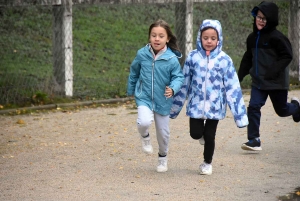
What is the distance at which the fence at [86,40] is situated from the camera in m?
10.5

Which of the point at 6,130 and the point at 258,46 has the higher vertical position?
the point at 258,46

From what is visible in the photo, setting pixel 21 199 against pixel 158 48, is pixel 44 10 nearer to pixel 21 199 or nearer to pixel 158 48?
pixel 158 48

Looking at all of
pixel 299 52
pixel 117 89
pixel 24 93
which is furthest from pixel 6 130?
pixel 299 52

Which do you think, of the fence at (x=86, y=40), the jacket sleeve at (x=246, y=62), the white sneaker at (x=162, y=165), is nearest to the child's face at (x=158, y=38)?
the white sneaker at (x=162, y=165)

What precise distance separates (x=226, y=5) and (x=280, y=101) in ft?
26.3

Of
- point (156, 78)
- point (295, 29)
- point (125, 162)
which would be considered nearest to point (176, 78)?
point (156, 78)

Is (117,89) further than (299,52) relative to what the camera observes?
No

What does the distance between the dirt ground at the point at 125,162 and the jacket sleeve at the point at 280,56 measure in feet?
2.64

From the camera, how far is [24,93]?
34.1 ft

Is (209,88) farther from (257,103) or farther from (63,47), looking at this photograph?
(63,47)

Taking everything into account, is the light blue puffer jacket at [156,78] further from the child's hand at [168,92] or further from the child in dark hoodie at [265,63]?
the child in dark hoodie at [265,63]

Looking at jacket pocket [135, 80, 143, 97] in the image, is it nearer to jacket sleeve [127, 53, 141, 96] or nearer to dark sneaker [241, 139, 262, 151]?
jacket sleeve [127, 53, 141, 96]

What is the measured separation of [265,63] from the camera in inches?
291

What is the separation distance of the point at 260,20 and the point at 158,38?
4.73 feet
